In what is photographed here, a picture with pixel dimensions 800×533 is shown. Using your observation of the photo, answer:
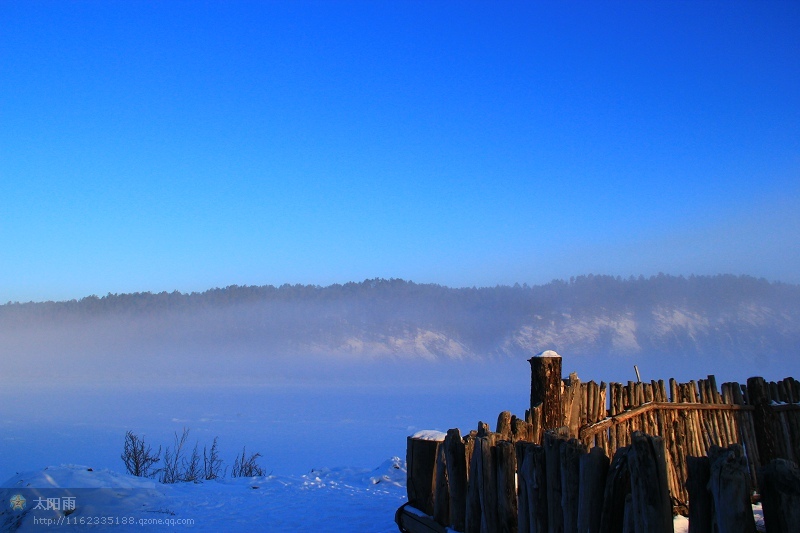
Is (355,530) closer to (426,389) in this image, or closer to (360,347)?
(426,389)

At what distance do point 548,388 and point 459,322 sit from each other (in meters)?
73.2

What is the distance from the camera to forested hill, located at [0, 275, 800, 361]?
232 feet

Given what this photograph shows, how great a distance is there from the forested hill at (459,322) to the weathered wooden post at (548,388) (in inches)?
2481

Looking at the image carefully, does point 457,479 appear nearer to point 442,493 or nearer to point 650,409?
point 442,493

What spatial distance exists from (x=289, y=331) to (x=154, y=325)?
23850 millimetres

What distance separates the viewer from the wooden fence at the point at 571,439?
3.63 m

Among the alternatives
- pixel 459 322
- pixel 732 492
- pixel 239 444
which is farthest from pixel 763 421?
pixel 459 322

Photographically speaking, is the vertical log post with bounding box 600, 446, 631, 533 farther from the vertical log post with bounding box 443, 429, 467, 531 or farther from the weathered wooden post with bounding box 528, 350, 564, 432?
the weathered wooden post with bounding box 528, 350, 564, 432

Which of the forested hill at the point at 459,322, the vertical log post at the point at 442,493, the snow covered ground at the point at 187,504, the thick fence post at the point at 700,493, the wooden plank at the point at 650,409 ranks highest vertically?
the forested hill at the point at 459,322

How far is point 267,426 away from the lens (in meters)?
23.7

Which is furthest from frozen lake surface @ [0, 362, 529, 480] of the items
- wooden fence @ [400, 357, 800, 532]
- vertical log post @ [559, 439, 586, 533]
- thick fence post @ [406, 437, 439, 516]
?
vertical log post @ [559, 439, 586, 533]

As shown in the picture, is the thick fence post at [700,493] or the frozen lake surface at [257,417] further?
the frozen lake surface at [257,417]

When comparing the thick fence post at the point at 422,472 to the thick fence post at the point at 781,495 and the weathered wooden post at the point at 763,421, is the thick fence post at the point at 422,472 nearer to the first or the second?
the thick fence post at the point at 781,495

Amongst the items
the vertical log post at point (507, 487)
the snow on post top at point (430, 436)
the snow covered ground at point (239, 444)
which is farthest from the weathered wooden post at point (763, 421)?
the vertical log post at point (507, 487)
